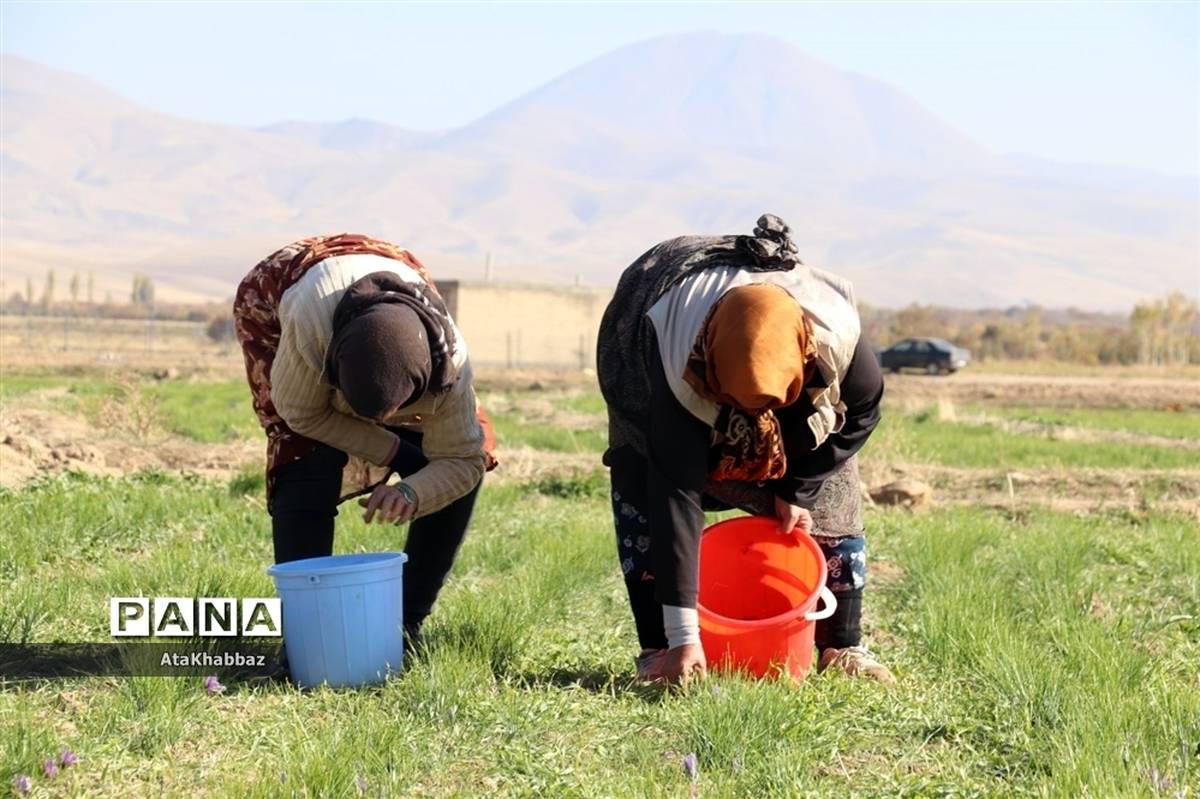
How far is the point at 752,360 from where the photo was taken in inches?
146

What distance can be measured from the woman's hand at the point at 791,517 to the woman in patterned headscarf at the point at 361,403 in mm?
942

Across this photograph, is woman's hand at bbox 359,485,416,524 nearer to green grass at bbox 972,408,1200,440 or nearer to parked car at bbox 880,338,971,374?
green grass at bbox 972,408,1200,440

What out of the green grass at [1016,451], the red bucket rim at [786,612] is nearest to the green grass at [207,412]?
the green grass at [1016,451]

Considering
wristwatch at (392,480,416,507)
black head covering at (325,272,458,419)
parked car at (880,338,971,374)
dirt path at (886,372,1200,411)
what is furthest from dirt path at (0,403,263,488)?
parked car at (880,338,971,374)

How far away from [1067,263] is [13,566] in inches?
8098

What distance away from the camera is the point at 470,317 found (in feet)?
136

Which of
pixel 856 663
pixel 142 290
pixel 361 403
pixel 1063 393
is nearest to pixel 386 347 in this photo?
pixel 361 403

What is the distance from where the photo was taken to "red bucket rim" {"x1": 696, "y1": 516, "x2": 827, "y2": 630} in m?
4.20

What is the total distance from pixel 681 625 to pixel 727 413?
61cm

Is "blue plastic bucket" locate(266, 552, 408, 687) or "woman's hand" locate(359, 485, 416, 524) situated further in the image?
"woman's hand" locate(359, 485, 416, 524)

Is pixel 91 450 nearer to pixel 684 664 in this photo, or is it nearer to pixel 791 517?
pixel 791 517

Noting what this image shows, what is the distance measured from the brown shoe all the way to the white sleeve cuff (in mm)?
583

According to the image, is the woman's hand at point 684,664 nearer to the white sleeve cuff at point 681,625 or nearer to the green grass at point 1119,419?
the white sleeve cuff at point 681,625

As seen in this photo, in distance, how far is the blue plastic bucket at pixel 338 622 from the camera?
4.13m
